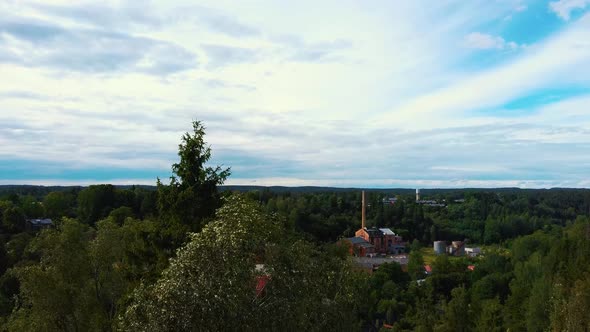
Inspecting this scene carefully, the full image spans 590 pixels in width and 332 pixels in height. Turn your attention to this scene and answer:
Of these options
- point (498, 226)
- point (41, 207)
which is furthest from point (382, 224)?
point (41, 207)

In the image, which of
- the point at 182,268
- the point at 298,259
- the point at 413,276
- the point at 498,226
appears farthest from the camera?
the point at 498,226

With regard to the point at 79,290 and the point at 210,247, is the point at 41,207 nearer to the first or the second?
the point at 79,290

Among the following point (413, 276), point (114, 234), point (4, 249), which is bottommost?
point (413, 276)

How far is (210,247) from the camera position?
1096 centimetres

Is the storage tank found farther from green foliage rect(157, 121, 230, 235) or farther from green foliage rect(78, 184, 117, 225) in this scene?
green foliage rect(157, 121, 230, 235)

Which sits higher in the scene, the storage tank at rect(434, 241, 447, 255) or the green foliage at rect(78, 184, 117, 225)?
the green foliage at rect(78, 184, 117, 225)

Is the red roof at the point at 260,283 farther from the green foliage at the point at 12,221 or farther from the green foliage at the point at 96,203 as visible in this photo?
the green foliage at the point at 96,203

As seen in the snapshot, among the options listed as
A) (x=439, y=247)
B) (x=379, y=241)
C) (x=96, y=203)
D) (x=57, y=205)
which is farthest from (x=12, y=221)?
(x=439, y=247)

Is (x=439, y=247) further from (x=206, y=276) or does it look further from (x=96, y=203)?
(x=206, y=276)

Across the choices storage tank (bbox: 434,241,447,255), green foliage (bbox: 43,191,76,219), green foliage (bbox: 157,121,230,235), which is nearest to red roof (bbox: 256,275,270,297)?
green foliage (bbox: 157,121,230,235)

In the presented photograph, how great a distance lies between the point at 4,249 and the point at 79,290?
1263 inches

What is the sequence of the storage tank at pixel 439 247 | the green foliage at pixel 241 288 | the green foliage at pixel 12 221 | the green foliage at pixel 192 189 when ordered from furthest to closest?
the storage tank at pixel 439 247, the green foliage at pixel 12 221, the green foliage at pixel 192 189, the green foliage at pixel 241 288

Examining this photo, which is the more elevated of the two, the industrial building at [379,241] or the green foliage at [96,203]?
the green foliage at [96,203]

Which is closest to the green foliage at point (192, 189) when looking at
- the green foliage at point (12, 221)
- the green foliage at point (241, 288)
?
the green foliage at point (241, 288)
